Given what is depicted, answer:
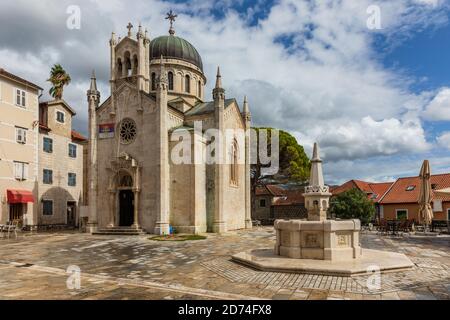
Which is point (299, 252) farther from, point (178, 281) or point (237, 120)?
point (237, 120)

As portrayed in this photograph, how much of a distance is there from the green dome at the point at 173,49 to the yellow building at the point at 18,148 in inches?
461

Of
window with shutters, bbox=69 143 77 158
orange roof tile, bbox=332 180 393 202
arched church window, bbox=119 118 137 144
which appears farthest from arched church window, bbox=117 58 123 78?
orange roof tile, bbox=332 180 393 202

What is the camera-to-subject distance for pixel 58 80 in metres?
39.1

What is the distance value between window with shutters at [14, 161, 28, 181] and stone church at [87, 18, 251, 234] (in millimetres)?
6478

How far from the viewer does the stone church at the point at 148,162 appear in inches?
994

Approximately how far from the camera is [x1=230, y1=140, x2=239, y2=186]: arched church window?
30.9m

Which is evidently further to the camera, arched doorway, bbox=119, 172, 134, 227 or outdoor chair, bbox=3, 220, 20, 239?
arched doorway, bbox=119, 172, 134, 227

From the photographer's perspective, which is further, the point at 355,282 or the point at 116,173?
the point at 116,173

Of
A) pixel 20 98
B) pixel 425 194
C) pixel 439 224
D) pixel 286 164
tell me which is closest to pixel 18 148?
pixel 20 98

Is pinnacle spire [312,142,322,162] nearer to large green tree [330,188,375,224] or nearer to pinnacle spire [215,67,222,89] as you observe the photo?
pinnacle spire [215,67,222,89]

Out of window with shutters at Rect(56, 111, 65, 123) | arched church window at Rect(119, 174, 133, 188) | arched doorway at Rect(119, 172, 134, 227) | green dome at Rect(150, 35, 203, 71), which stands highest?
green dome at Rect(150, 35, 203, 71)

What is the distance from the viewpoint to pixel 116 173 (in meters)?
27.1
